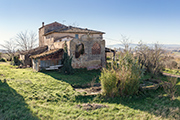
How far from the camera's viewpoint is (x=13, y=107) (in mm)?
6574

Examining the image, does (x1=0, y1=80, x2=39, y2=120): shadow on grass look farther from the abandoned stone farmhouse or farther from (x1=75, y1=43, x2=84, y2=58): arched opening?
(x1=75, y1=43, x2=84, y2=58): arched opening

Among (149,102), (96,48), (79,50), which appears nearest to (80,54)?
(79,50)

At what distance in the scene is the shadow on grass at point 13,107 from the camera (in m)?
5.78

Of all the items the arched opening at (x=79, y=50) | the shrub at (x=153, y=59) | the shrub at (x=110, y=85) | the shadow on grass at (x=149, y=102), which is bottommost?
the shadow on grass at (x=149, y=102)

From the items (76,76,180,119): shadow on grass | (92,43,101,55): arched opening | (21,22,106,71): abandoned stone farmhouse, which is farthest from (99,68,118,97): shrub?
(92,43,101,55): arched opening

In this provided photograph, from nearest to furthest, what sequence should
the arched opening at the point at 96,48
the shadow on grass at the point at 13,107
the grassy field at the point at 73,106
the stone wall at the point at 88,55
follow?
the shadow on grass at the point at 13,107
the grassy field at the point at 73,106
the stone wall at the point at 88,55
the arched opening at the point at 96,48

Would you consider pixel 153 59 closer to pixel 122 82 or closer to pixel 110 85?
pixel 122 82

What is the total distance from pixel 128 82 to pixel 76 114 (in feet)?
12.3

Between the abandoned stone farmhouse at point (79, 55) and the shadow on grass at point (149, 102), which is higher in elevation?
the abandoned stone farmhouse at point (79, 55)

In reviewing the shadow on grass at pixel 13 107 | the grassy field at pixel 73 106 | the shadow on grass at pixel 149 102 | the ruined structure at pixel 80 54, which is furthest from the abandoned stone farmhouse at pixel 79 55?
the shadow on grass at pixel 149 102

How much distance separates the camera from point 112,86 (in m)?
8.42

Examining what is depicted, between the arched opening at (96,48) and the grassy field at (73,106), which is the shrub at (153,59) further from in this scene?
the grassy field at (73,106)

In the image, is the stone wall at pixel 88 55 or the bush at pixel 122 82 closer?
the bush at pixel 122 82

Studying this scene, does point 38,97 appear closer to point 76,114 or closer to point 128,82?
point 76,114
